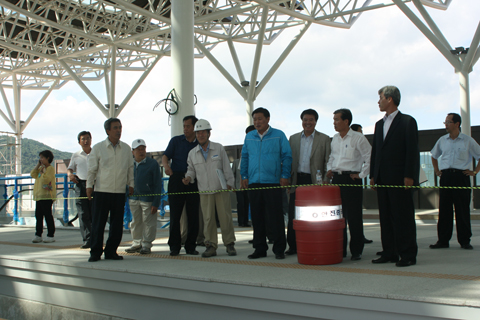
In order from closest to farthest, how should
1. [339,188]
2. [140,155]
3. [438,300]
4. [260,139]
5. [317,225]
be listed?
[438,300] < [317,225] < [339,188] < [260,139] < [140,155]

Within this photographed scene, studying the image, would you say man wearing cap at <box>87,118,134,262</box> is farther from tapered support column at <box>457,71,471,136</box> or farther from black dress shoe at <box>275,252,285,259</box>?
tapered support column at <box>457,71,471,136</box>

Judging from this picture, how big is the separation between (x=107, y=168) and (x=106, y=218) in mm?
652

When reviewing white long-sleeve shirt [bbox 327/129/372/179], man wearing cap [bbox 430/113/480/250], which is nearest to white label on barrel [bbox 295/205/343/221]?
white long-sleeve shirt [bbox 327/129/372/179]

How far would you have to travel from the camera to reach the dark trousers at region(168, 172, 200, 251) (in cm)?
621

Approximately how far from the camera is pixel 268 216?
5.69 m

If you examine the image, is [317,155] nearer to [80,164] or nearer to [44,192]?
[80,164]

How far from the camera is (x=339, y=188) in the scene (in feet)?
17.3

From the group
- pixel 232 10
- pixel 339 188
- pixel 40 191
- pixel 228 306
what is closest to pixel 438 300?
pixel 228 306

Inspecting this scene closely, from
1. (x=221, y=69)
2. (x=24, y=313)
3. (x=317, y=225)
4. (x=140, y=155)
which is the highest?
(x=221, y=69)

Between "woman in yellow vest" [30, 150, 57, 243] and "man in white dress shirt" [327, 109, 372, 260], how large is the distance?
5514 millimetres

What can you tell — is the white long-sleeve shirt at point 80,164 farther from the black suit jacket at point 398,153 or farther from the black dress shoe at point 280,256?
the black suit jacket at point 398,153

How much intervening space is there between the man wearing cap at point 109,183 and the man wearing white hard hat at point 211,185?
876 mm

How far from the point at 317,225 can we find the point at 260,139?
140 centimetres

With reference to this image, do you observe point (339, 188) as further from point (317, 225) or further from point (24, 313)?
point (24, 313)
